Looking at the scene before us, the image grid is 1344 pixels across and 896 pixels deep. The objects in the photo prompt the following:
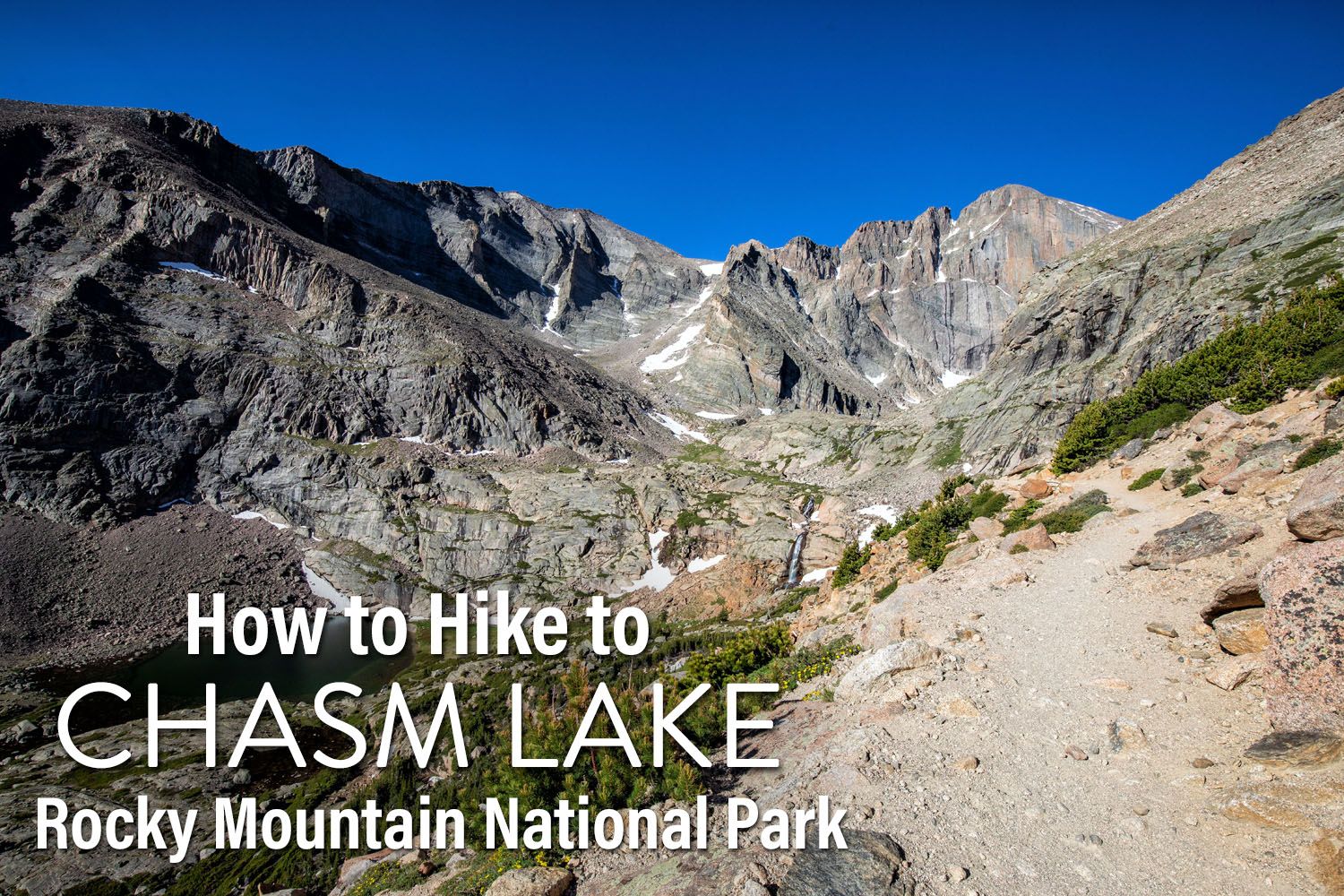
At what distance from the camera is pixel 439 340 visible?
113625mm

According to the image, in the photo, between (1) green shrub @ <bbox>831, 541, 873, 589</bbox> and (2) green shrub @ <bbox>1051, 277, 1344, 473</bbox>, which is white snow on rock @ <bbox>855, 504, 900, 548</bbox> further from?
(2) green shrub @ <bbox>1051, 277, 1344, 473</bbox>

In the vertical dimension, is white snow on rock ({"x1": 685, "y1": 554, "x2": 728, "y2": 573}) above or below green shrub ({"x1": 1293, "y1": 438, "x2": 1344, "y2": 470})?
below

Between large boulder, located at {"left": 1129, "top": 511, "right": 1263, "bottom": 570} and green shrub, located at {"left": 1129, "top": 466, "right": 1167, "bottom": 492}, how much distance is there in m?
8.05

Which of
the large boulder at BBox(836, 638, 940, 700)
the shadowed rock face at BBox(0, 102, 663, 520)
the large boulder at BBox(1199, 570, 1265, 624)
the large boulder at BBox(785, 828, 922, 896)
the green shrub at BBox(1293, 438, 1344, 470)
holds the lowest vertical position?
the large boulder at BBox(785, 828, 922, 896)

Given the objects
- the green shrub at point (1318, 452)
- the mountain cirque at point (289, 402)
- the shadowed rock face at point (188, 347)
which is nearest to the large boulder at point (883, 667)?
the green shrub at point (1318, 452)

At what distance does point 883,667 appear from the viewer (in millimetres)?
12406

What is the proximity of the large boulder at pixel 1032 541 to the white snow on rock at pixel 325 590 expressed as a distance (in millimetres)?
80267

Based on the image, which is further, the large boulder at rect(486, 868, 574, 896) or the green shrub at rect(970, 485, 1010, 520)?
the green shrub at rect(970, 485, 1010, 520)

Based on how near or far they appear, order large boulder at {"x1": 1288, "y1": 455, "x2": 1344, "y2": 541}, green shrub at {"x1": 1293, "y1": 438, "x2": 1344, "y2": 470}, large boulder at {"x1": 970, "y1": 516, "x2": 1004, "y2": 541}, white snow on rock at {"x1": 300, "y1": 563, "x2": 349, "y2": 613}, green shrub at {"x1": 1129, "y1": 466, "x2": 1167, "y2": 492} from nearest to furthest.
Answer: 1. large boulder at {"x1": 1288, "y1": 455, "x2": 1344, "y2": 541}
2. green shrub at {"x1": 1293, "y1": 438, "x2": 1344, "y2": 470}
3. green shrub at {"x1": 1129, "y1": 466, "x2": 1167, "y2": 492}
4. large boulder at {"x1": 970, "y1": 516, "x2": 1004, "y2": 541}
5. white snow on rock at {"x1": 300, "y1": 563, "x2": 349, "y2": 613}

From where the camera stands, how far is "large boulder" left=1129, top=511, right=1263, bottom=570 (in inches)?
497

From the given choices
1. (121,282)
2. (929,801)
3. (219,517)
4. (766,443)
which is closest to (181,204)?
(121,282)

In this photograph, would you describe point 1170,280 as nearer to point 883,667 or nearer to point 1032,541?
point 1032,541

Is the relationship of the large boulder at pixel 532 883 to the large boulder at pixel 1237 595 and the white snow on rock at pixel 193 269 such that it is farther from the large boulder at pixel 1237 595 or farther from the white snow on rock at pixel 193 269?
the white snow on rock at pixel 193 269

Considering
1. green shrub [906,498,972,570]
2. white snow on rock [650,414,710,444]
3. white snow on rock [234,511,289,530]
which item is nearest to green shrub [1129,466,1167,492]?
green shrub [906,498,972,570]
